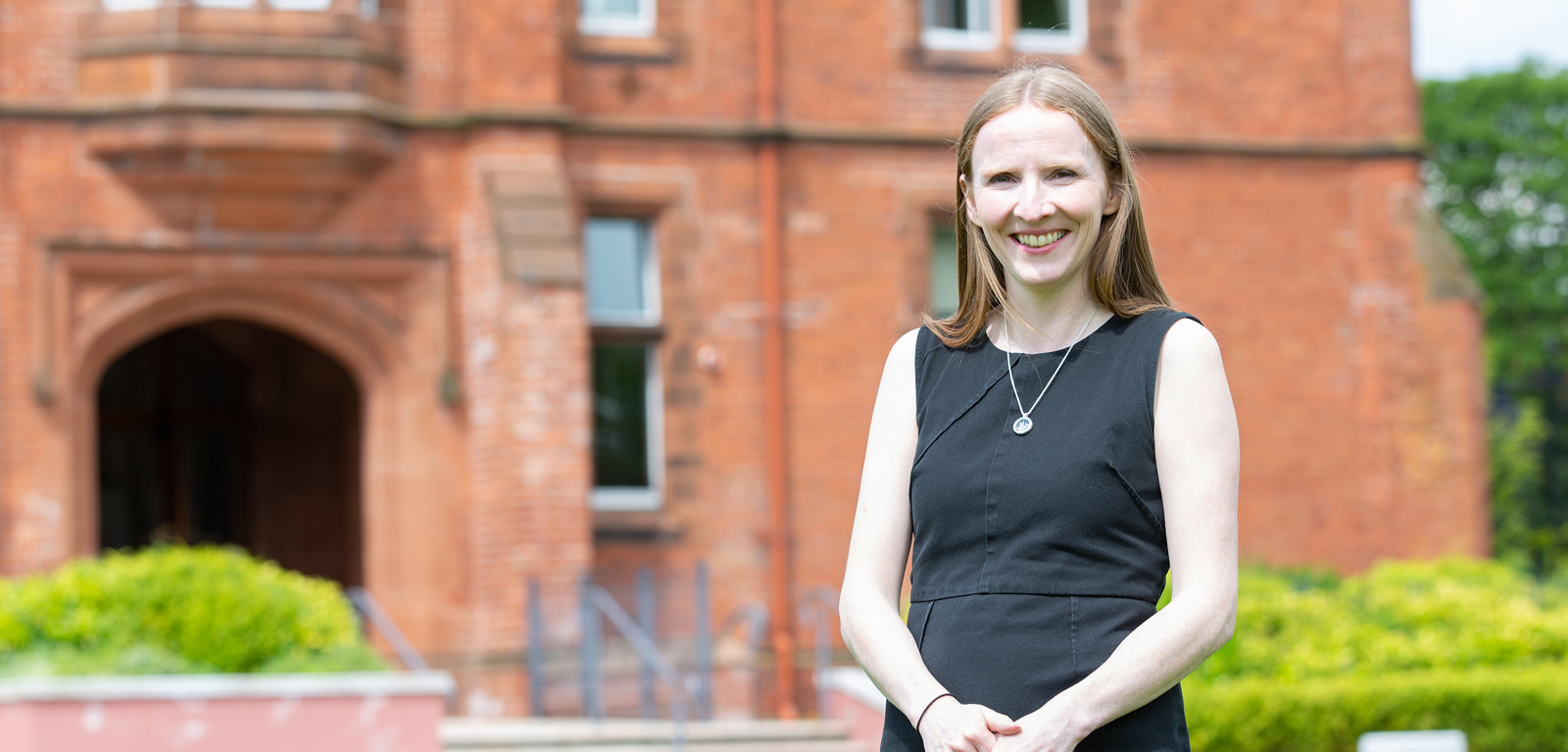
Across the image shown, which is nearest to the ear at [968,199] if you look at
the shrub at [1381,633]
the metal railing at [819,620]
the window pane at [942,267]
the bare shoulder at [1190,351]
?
the bare shoulder at [1190,351]

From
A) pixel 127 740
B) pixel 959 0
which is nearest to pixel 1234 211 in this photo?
pixel 959 0

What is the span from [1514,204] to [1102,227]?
33467mm

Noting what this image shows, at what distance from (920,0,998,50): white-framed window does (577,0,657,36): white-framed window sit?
2266 mm

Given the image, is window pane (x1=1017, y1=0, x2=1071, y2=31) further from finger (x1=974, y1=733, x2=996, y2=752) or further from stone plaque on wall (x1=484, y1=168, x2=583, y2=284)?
finger (x1=974, y1=733, x2=996, y2=752)

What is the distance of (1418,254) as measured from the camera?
1398cm

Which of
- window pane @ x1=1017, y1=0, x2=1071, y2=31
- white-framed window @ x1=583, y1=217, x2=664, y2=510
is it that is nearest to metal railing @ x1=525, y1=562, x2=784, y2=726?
white-framed window @ x1=583, y1=217, x2=664, y2=510

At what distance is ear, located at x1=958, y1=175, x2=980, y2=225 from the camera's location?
224 centimetres

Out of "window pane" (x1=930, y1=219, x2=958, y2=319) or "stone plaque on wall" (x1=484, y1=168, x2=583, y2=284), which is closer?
"stone plaque on wall" (x1=484, y1=168, x2=583, y2=284)

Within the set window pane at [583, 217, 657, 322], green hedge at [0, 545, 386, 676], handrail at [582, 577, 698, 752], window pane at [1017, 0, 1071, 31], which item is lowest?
handrail at [582, 577, 698, 752]

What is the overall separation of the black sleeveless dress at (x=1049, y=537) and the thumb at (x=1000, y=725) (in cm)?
5

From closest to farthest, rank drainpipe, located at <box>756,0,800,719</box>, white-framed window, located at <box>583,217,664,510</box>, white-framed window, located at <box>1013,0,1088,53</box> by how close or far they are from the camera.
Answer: drainpipe, located at <box>756,0,800,719</box>, white-framed window, located at <box>583,217,664,510</box>, white-framed window, located at <box>1013,0,1088,53</box>

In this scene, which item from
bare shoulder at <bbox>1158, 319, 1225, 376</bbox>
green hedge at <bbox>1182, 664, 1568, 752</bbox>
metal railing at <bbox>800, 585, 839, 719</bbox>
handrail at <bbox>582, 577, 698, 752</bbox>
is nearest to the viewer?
bare shoulder at <bbox>1158, 319, 1225, 376</bbox>

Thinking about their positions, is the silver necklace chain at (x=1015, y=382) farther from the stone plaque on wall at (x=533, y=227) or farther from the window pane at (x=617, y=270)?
the window pane at (x=617, y=270)

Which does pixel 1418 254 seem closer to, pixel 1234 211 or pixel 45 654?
pixel 1234 211
